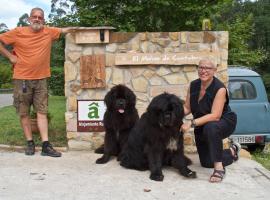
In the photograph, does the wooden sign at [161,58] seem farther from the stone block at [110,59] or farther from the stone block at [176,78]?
the stone block at [176,78]

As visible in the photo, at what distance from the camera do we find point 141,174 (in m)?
6.24

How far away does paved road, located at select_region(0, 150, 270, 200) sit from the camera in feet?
17.6

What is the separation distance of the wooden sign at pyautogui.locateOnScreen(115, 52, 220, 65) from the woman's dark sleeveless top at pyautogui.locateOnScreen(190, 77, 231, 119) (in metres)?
1.09

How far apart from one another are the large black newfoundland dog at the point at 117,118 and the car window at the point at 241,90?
333cm

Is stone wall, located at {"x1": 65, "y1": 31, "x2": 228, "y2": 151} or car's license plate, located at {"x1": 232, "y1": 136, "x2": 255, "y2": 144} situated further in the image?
car's license plate, located at {"x1": 232, "y1": 136, "x2": 255, "y2": 144}

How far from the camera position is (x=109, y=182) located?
231 inches

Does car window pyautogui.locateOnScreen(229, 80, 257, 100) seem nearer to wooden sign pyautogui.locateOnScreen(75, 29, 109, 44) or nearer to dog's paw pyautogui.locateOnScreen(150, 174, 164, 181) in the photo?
wooden sign pyautogui.locateOnScreen(75, 29, 109, 44)

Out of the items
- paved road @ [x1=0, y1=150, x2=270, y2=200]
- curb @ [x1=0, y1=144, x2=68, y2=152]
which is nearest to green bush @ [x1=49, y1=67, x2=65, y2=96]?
curb @ [x1=0, y1=144, x2=68, y2=152]

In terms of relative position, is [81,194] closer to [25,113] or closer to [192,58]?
[25,113]

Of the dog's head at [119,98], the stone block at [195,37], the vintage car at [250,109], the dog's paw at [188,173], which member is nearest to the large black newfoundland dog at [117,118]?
the dog's head at [119,98]

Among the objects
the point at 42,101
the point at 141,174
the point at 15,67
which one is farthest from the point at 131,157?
the point at 15,67

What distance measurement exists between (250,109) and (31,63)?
458 cm

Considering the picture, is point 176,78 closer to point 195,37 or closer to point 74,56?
point 195,37

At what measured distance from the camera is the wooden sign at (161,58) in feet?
24.7
